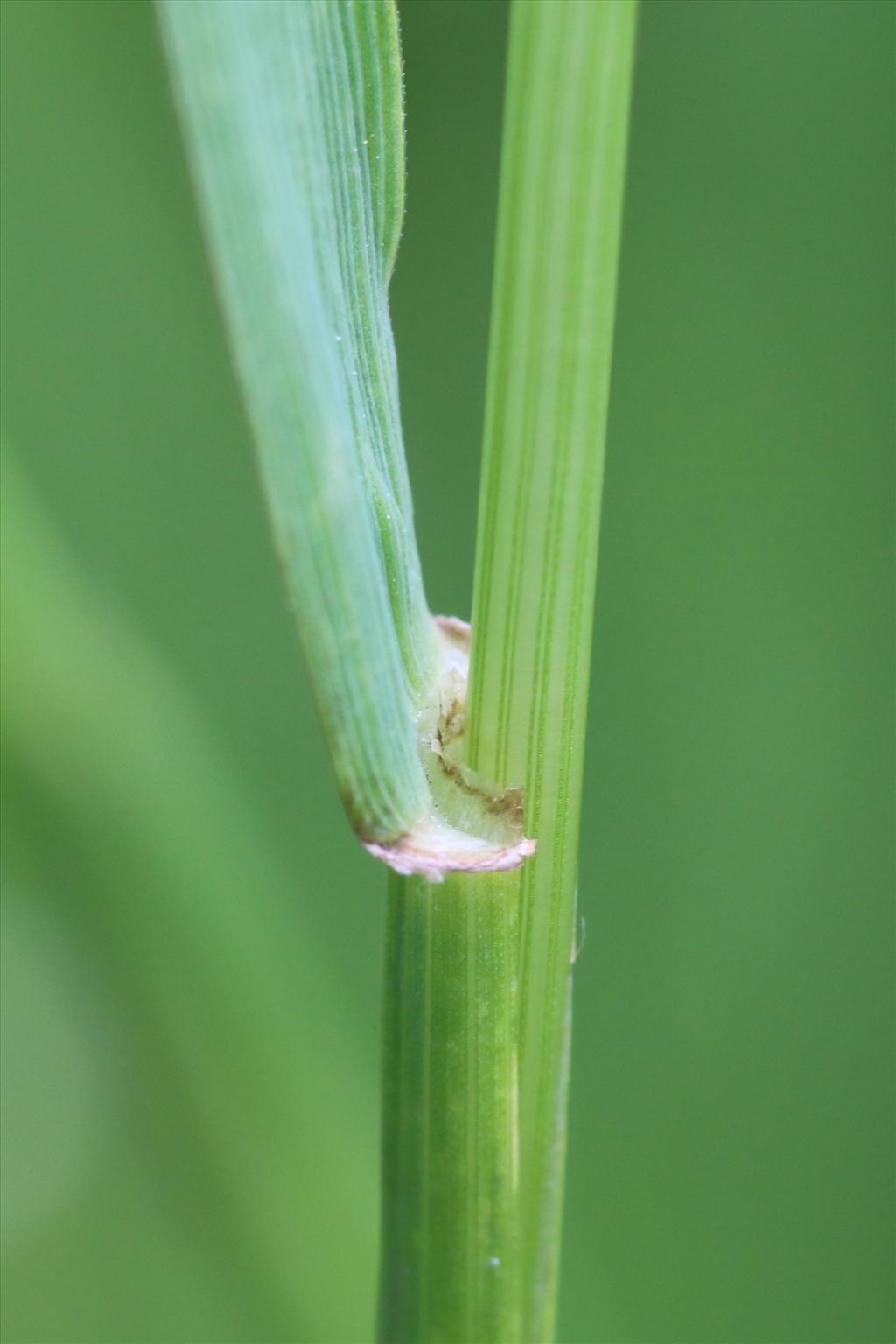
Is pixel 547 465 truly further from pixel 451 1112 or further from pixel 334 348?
pixel 451 1112

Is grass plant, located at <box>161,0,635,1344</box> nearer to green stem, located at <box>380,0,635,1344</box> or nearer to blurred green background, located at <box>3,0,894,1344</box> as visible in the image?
green stem, located at <box>380,0,635,1344</box>

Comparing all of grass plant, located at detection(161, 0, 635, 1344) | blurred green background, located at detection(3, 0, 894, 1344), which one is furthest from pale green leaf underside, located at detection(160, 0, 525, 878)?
blurred green background, located at detection(3, 0, 894, 1344)

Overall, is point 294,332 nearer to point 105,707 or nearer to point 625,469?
point 105,707

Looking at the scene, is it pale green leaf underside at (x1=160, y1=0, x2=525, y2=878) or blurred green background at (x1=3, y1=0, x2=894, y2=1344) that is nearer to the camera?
pale green leaf underside at (x1=160, y1=0, x2=525, y2=878)

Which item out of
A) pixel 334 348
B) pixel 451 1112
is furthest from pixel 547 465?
pixel 451 1112

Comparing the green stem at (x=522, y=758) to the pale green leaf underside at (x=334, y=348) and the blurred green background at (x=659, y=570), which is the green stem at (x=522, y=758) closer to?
the pale green leaf underside at (x=334, y=348)

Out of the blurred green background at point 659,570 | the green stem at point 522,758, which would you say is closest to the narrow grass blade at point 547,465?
the green stem at point 522,758
